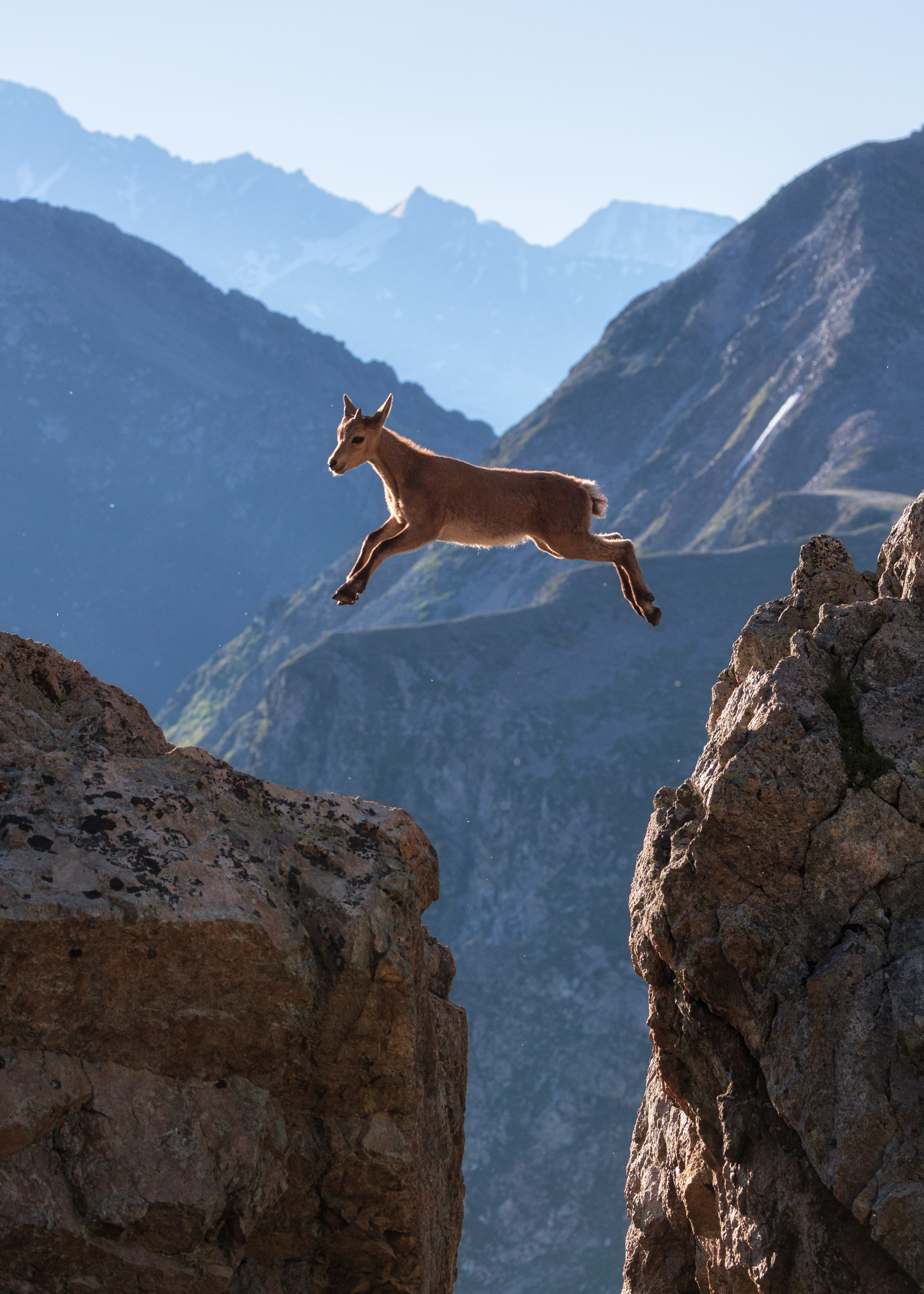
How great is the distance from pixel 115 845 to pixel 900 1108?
6678mm

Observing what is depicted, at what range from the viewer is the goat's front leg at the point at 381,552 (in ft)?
49.2

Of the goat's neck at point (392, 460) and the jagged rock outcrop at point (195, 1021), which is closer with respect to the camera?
the jagged rock outcrop at point (195, 1021)

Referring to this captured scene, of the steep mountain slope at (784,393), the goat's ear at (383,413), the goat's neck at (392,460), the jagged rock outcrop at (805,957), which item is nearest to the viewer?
the jagged rock outcrop at (805,957)

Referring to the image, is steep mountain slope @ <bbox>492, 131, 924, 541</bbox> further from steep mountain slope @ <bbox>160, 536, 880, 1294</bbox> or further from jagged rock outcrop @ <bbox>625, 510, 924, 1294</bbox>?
jagged rock outcrop @ <bbox>625, 510, 924, 1294</bbox>

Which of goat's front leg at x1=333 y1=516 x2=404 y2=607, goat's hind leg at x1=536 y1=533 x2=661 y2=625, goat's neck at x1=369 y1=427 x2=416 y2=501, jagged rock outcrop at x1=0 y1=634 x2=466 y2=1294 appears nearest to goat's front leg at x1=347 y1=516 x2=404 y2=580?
goat's front leg at x1=333 y1=516 x2=404 y2=607

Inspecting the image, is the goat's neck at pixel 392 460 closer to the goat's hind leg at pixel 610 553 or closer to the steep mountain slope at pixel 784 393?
the goat's hind leg at pixel 610 553

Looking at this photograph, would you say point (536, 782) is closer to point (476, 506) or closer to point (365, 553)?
point (476, 506)

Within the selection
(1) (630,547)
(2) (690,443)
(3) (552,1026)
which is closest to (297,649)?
(2) (690,443)

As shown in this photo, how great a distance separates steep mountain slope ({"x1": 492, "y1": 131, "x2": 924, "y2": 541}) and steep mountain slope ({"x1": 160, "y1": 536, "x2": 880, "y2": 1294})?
66.1ft

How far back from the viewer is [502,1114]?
110562 millimetres

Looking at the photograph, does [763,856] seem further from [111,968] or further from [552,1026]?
[552,1026]

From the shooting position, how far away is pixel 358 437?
15570mm

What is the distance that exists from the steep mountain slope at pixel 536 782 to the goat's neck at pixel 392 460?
97.7m

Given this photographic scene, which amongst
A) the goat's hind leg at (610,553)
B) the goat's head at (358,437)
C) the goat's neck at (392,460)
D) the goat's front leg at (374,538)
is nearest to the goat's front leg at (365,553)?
the goat's front leg at (374,538)
